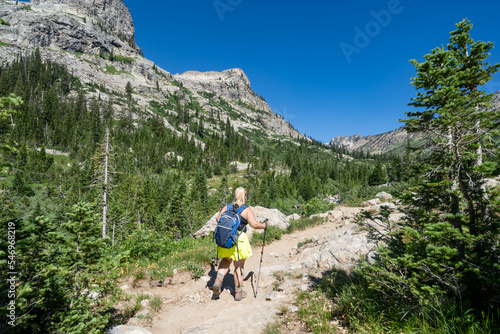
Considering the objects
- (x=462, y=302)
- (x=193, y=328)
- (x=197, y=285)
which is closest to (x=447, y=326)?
(x=462, y=302)

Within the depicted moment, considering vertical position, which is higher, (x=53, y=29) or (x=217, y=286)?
(x=53, y=29)

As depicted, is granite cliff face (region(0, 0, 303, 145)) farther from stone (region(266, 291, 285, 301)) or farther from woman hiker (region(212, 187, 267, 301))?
stone (region(266, 291, 285, 301))

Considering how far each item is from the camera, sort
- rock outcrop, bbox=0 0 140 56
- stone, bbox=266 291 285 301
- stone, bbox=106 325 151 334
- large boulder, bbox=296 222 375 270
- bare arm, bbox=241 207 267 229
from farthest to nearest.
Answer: rock outcrop, bbox=0 0 140 56 → large boulder, bbox=296 222 375 270 → stone, bbox=266 291 285 301 → bare arm, bbox=241 207 267 229 → stone, bbox=106 325 151 334

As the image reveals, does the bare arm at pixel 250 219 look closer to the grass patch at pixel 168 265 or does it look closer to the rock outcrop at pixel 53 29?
the grass patch at pixel 168 265

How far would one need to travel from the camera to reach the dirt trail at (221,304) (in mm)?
4234

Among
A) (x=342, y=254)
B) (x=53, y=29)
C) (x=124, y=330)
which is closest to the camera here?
(x=124, y=330)

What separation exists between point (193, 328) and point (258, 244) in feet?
19.8

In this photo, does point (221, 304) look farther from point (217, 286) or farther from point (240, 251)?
point (240, 251)

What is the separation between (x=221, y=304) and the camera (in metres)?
5.29

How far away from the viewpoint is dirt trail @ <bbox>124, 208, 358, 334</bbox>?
423 cm

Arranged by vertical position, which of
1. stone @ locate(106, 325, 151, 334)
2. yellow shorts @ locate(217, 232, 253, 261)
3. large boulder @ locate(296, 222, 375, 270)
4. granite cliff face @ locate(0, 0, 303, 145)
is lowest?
stone @ locate(106, 325, 151, 334)

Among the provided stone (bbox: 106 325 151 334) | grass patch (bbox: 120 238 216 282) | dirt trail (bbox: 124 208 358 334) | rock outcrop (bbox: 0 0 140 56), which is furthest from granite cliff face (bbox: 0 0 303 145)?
stone (bbox: 106 325 151 334)

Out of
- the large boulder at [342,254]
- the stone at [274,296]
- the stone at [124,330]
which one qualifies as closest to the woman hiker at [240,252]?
the stone at [274,296]

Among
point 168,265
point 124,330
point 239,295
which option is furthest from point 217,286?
point 168,265
